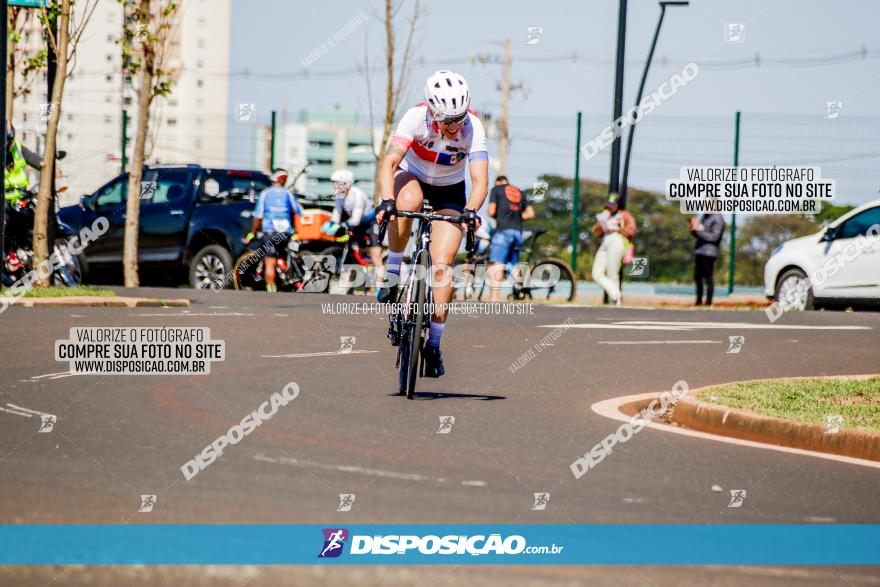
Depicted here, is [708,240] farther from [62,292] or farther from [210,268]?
[62,292]

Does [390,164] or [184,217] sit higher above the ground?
[390,164]

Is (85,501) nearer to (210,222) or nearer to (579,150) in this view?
(210,222)

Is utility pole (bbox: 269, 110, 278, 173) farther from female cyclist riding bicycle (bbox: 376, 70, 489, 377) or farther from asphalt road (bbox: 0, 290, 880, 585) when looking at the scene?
female cyclist riding bicycle (bbox: 376, 70, 489, 377)

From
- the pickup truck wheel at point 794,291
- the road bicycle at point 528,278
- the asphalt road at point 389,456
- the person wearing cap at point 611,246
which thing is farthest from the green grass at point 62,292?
the pickup truck wheel at point 794,291

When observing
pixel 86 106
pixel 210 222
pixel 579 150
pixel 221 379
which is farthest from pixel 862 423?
pixel 86 106

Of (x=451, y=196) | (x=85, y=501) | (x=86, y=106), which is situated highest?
(x=86, y=106)

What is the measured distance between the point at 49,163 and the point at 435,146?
351 inches

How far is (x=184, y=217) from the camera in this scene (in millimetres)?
22531

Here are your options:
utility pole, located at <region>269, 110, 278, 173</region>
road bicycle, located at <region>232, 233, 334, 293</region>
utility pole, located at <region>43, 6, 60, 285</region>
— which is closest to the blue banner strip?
utility pole, located at <region>43, 6, 60, 285</region>

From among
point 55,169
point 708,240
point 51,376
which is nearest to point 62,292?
point 55,169

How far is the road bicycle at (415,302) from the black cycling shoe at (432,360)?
0.18 feet

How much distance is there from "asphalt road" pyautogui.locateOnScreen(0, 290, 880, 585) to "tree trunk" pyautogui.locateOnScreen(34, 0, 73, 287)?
397cm

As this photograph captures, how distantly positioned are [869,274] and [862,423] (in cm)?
1361

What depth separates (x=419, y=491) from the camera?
19.8ft
